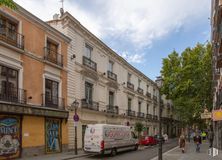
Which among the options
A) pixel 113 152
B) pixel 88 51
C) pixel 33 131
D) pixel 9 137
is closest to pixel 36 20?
pixel 33 131

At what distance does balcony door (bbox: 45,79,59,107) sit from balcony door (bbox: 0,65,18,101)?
3605 millimetres

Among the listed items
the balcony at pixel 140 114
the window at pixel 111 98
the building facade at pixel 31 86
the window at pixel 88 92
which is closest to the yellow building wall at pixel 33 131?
the building facade at pixel 31 86

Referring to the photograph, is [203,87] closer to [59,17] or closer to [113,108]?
[113,108]

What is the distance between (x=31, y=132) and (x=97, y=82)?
1259 centimetres

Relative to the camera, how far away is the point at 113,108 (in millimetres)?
39281

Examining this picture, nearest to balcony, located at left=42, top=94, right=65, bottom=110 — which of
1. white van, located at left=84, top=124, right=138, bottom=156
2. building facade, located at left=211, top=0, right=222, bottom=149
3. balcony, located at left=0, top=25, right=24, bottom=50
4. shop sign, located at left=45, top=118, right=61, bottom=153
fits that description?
shop sign, located at left=45, top=118, right=61, bottom=153

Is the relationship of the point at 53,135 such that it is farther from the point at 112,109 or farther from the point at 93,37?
the point at 112,109

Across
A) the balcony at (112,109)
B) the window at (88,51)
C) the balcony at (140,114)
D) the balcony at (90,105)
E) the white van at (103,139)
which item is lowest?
the white van at (103,139)

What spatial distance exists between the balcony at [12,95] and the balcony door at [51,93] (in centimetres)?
299

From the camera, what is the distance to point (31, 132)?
23219 mm

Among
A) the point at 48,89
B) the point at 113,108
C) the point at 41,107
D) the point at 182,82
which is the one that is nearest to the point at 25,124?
the point at 41,107

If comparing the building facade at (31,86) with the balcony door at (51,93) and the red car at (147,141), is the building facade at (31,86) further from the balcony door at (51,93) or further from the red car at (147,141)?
the red car at (147,141)

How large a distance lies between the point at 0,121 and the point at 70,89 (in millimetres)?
9070

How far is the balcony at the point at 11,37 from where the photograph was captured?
21141mm
